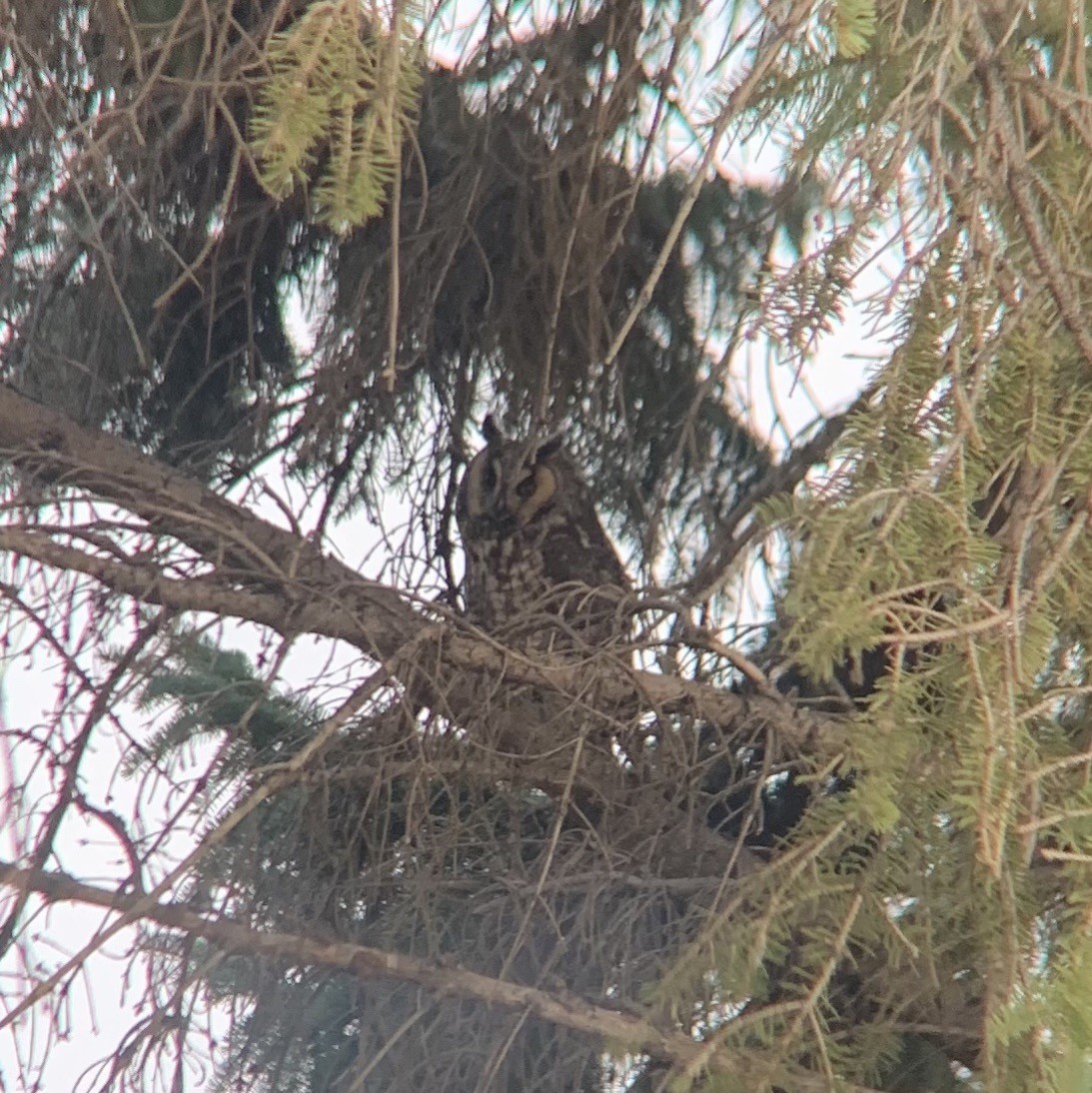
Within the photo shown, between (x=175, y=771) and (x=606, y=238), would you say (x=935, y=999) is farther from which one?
(x=606, y=238)

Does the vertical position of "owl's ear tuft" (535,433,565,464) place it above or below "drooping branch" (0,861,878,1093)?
above

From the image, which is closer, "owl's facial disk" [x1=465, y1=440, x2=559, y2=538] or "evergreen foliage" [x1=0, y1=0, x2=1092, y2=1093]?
"evergreen foliage" [x1=0, y1=0, x2=1092, y2=1093]

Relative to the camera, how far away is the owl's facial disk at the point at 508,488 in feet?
7.04

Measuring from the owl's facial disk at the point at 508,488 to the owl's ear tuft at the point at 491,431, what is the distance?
0.01m

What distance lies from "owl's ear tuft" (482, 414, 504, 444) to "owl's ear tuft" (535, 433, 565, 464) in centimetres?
6

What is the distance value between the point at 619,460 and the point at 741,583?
39 centimetres

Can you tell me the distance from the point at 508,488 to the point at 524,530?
101mm

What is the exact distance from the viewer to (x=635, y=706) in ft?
4.75

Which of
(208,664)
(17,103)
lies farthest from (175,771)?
(17,103)

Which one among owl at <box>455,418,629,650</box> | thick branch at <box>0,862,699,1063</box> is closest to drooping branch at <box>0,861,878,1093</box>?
thick branch at <box>0,862,699,1063</box>

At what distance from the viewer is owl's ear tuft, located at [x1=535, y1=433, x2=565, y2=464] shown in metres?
2.09

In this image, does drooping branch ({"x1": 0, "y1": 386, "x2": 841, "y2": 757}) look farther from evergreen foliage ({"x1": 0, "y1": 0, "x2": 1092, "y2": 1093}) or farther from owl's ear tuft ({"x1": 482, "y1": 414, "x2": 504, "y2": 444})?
owl's ear tuft ({"x1": 482, "y1": 414, "x2": 504, "y2": 444})

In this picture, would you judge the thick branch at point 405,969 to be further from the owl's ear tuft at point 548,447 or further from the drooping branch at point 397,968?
the owl's ear tuft at point 548,447

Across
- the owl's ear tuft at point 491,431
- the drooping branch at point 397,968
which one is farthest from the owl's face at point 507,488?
the drooping branch at point 397,968
